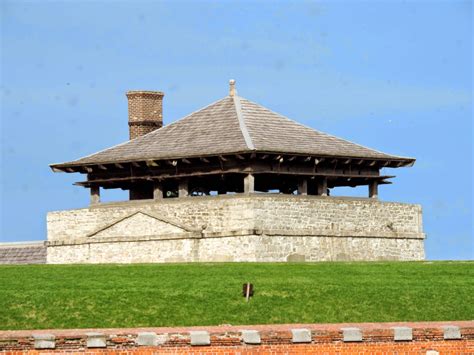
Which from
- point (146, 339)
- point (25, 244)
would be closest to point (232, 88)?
point (25, 244)

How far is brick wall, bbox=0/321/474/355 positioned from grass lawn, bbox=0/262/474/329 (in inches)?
108

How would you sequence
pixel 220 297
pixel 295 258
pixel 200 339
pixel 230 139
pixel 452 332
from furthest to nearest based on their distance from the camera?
pixel 230 139, pixel 295 258, pixel 220 297, pixel 452 332, pixel 200 339

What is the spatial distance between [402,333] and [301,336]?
6.49 feet

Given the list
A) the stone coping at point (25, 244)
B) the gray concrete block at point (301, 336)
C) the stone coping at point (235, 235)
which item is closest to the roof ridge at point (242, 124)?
the stone coping at point (235, 235)

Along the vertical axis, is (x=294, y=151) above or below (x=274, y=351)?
above

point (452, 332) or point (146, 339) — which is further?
point (452, 332)

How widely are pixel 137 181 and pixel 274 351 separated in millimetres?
19450

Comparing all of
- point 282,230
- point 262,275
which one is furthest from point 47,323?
point 282,230

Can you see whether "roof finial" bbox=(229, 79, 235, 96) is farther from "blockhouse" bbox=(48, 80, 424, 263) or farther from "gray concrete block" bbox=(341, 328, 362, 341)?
"gray concrete block" bbox=(341, 328, 362, 341)

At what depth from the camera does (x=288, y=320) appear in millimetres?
32594

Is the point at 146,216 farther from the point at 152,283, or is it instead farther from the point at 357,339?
the point at 357,339

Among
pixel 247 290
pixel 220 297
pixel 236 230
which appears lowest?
pixel 220 297

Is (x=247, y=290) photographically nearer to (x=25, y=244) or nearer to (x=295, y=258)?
(x=295, y=258)

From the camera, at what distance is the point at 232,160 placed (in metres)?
45.3
